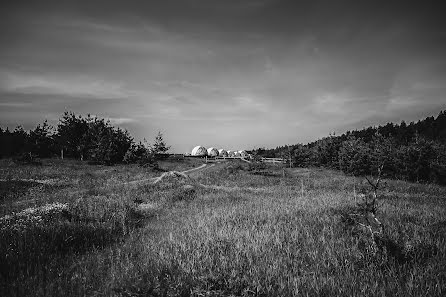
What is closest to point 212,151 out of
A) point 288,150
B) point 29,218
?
point 288,150

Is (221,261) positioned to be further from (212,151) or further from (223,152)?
(223,152)

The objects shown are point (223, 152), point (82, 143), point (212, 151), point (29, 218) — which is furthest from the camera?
point (223, 152)

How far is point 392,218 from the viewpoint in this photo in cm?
796

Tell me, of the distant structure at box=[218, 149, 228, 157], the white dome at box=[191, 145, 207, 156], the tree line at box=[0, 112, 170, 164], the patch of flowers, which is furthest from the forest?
the distant structure at box=[218, 149, 228, 157]

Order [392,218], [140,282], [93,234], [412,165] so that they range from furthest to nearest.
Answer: [412,165], [392,218], [93,234], [140,282]

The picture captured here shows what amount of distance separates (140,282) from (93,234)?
405cm

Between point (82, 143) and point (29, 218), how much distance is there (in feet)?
140

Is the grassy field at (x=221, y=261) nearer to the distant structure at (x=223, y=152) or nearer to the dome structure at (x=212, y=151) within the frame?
the dome structure at (x=212, y=151)

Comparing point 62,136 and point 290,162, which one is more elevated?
point 62,136

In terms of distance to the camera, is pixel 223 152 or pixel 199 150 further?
pixel 223 152

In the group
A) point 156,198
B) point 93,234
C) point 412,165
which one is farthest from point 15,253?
point 412,165

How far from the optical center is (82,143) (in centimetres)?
4475

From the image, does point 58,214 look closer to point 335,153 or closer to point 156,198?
point 156,198

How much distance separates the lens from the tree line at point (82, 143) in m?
41.8
